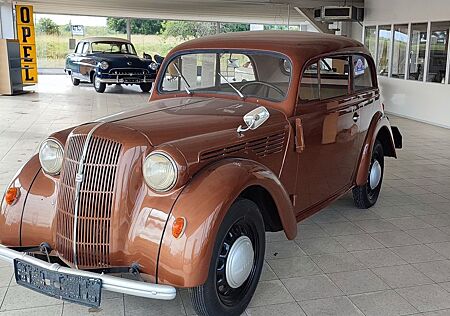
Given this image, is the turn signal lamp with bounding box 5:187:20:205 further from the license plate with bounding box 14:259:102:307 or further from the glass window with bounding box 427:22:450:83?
the glass window with bounding box 427:22:450:83

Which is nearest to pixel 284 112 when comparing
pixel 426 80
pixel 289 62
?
pixel 289 62

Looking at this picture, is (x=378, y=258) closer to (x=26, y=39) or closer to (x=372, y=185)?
(x=372, y=185)

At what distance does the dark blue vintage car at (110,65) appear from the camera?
1461 cm

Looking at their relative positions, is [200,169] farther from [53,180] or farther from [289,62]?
[289,62]

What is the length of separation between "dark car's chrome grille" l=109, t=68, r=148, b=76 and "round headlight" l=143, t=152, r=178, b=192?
1288 cm

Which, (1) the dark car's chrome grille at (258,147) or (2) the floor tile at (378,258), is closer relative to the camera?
(1) the dark car's chrome grille at (258,147)

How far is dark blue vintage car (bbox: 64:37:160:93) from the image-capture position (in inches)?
575

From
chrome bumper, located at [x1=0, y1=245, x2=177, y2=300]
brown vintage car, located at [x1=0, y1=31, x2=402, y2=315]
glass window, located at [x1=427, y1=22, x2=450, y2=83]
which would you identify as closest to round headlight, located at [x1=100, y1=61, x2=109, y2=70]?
glass window, located at [x1=427, y1=22, x2=450, y2=83]

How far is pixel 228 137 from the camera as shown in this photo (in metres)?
2.74

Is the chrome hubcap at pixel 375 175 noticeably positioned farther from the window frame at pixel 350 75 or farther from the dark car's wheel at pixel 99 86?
the dark car's wheel at pixel 99 86

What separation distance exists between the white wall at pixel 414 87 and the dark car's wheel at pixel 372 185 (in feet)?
19.0

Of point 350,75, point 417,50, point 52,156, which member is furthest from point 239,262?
point 417,50

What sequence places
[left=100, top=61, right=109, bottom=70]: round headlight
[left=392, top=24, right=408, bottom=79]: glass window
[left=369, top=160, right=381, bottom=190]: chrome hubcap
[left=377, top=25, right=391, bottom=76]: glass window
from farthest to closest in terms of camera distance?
1. [left=100, top=61, right=109, bottom=70]: round headlight
2. [left=377, top=25, right=391, bottom=76]: glass window
3. [left=392, top=24, right=408, bottom=79]: glass window
4. [left=369, top=160, right=381, bottom=190]: chrome hubcap

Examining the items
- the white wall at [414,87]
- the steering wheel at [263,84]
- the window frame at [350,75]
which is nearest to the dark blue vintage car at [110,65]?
the white wall at [414,87]
